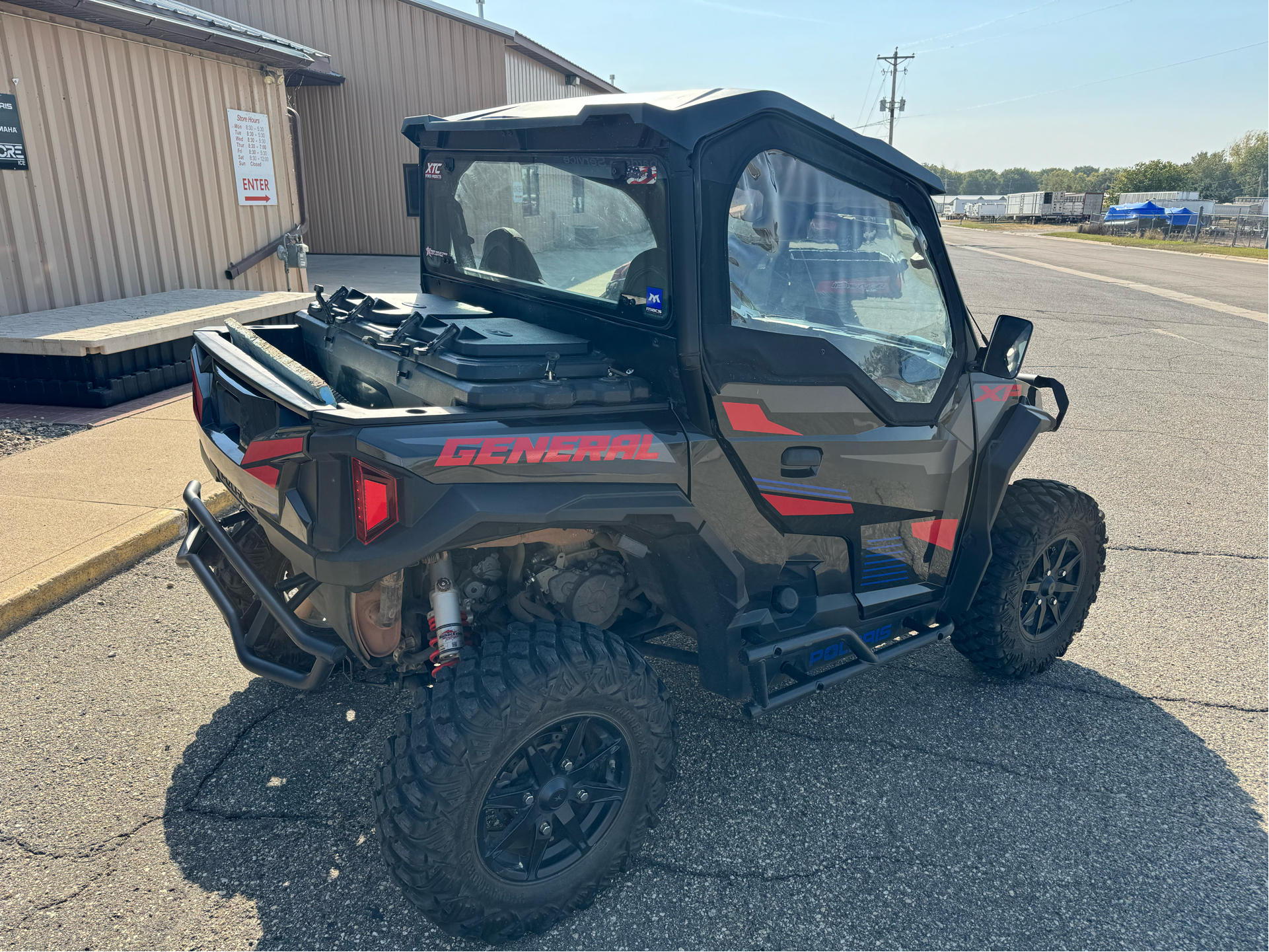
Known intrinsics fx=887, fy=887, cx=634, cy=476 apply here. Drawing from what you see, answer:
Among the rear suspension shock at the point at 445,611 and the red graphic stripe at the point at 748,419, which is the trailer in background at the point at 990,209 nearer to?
the red graphic stripe at the point at 748,419

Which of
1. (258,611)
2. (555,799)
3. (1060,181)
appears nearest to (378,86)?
(258,611)

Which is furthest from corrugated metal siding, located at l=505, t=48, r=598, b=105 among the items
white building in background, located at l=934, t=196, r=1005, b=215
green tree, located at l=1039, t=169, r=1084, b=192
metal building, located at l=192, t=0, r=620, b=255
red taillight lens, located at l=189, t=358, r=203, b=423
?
green tree, located at l=1039, t=169, r=1084, b=192

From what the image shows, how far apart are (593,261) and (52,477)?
4.34 meters

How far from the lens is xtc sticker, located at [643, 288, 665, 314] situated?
8.27ft

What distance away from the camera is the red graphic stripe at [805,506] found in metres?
2.72

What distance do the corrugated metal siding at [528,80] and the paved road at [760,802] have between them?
15081mm

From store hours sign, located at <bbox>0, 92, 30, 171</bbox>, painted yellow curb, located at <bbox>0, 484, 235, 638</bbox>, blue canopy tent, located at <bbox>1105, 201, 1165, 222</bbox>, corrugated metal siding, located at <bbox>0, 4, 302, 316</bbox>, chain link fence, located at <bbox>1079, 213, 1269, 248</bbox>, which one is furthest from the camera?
blue canopy tent, located at <bbox>1105, 201, 1165, 222</bbox>

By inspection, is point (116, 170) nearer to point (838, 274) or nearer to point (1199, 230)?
point (838, 274)

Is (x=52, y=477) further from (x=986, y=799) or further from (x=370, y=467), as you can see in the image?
(x=986, y=799)

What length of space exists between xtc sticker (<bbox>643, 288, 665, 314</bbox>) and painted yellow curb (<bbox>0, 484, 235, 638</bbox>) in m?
3.16

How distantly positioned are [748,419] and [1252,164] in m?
141

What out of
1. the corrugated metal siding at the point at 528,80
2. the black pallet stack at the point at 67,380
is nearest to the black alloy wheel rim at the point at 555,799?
the black pallet stack at the point at 67,380

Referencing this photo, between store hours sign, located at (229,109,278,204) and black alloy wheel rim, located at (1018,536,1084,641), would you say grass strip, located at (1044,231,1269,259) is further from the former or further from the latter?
black alloy wheel rim, located at (1018,536,1084,641)

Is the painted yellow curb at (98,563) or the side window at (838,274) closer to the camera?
the side window at (838,274)
